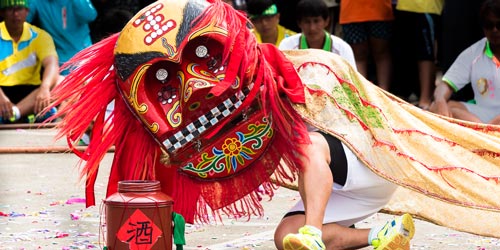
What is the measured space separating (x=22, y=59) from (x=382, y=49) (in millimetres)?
2936

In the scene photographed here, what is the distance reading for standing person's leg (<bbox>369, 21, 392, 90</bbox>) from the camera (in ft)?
29.3

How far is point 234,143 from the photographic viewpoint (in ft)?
13.1

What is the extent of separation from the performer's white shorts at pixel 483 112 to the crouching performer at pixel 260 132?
9.67 feet

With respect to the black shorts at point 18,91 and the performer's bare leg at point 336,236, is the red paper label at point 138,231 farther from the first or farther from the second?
the black shorts at point 18,91

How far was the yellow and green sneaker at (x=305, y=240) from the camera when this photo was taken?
144 inches

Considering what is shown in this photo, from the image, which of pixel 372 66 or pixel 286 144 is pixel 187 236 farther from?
pixel 372 66

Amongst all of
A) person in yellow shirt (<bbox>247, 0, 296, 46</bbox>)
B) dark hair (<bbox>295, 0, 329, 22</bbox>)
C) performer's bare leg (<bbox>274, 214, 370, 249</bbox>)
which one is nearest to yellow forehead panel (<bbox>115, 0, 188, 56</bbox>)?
performer's bare leg (<bbox>274, 214, 370, 249</bbox>)

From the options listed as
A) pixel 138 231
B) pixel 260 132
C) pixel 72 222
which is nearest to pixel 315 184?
pixel 260 132

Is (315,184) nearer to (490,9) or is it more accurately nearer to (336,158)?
(336,158)

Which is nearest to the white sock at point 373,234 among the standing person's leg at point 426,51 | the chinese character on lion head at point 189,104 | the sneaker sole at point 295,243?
the chinese character on lion head at point 189,104

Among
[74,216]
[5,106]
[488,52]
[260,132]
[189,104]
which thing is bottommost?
[5,106]

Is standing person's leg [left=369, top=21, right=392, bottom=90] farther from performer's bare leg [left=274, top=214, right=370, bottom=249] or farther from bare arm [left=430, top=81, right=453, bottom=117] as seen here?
performer's bare leg [left=274, top=214, right=370, bottom=249]

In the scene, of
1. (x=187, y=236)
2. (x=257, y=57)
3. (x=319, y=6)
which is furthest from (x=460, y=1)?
(x=257, y=57)

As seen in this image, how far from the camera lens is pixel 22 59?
888 centimetres
